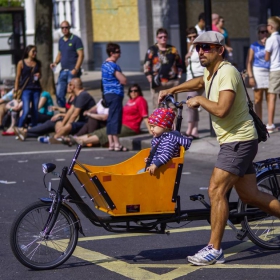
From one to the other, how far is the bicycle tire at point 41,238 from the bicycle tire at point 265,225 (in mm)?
1437

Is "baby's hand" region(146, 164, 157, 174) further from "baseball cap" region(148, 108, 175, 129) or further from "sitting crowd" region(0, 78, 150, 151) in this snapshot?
"sitting crowd" region(0, 78, 150, 151)

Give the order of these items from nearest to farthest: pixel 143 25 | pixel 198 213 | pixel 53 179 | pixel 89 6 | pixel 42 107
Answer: pixel 198 213 → pixel 53 179 → pixel 42 107 → pixel 143 25 → pixel 89 6

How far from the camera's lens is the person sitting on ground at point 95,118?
48.0ft

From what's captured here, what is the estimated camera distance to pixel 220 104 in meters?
6.26

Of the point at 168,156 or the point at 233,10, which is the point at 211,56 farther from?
the point at 233,10

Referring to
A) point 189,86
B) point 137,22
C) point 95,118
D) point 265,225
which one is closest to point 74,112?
point 95,118

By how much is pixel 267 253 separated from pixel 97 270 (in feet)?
4.75

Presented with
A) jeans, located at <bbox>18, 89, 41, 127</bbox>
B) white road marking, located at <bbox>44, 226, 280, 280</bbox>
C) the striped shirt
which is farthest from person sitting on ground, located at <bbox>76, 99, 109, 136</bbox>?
the striped shirt

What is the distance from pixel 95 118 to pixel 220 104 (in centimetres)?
850

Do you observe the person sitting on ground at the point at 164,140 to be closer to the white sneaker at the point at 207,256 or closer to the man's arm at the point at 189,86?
the man's arm at the point at 189,86

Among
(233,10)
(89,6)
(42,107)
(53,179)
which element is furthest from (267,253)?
(89,6)

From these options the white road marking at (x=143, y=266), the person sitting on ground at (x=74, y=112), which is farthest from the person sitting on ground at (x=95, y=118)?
the white road marking at (x=143, y=266)

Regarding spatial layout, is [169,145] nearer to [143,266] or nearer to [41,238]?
[143,266]

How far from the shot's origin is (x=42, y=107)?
16.8m
